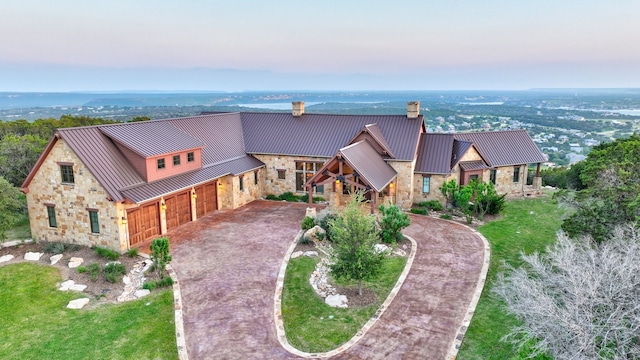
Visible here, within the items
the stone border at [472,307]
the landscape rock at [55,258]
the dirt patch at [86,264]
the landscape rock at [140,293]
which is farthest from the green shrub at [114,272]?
the stone border at [472,307]

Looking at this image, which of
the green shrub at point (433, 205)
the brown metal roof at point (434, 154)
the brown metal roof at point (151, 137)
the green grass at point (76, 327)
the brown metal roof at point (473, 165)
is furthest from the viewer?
the brown metal roof at point (473, 165)

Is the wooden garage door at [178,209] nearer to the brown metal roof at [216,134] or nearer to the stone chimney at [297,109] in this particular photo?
the brown metal roof at [216,134]

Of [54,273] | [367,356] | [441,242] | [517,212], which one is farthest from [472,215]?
[54,273]

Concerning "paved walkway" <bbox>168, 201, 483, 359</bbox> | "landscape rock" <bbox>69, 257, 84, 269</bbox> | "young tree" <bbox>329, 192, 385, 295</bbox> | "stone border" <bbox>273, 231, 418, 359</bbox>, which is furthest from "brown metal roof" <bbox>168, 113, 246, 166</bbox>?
"young tree" <bbox>329, 192, 385, 295</bbox>

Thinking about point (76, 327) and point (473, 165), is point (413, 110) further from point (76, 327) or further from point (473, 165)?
point (76, 327)

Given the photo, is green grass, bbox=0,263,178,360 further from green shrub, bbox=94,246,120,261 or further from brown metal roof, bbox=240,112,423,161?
brown metal roof, bbox=240,112,423,161
